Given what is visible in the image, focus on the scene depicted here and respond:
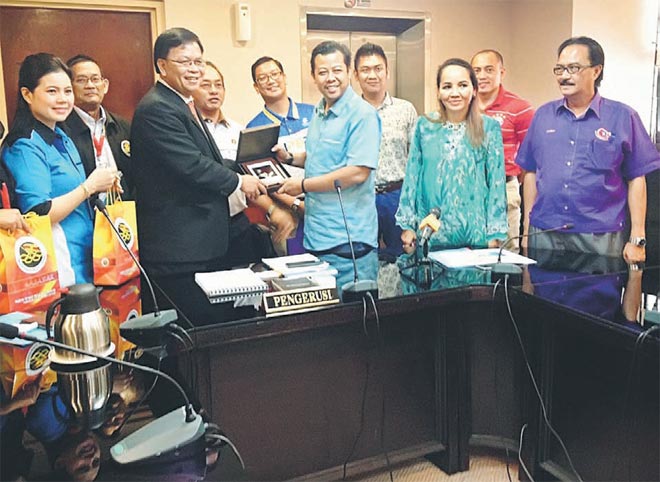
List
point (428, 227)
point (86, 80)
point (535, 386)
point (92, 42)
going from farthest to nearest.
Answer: point (92, 42), point (86, 80), point (428, 227), point (535, 386)

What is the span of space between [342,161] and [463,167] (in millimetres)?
510

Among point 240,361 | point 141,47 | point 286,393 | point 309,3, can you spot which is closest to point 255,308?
point 240,361

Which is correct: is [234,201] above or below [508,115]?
below

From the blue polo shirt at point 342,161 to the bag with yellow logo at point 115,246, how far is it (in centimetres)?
77

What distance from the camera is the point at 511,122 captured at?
3.13 meters

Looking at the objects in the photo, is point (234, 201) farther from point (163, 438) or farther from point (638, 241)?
point (163, 438)

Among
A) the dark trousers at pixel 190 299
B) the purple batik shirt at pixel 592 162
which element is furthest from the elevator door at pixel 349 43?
the dark trousers at pixel 190 299

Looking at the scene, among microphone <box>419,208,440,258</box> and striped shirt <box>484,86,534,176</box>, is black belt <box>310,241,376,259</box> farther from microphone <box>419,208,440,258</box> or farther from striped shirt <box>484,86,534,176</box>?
striped shirt <box>484,86,534,176</box>

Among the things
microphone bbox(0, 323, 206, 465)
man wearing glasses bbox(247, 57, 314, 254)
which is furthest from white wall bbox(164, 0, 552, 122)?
microphone bbox(0, 323, 206, 465)

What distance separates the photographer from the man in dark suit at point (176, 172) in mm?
2229

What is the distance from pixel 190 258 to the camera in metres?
2.31

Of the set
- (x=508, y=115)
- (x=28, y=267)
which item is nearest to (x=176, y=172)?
(x=28, y=267)

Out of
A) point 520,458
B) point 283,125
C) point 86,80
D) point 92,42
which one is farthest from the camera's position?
point 92,42

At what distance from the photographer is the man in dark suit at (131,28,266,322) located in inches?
87.7
